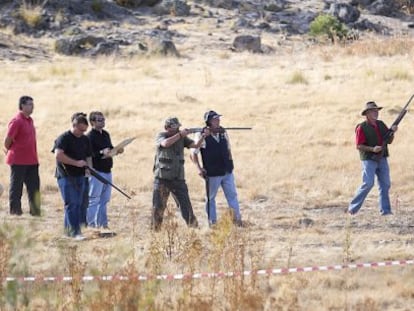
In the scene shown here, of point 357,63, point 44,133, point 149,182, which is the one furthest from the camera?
point 357,63

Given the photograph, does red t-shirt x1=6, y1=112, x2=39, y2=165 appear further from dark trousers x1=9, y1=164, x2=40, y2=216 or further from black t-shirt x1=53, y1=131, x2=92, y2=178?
black t-shirt x1=53, y1=131, x2=92, y2=178

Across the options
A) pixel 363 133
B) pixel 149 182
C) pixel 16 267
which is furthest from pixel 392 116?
pixel 16 267

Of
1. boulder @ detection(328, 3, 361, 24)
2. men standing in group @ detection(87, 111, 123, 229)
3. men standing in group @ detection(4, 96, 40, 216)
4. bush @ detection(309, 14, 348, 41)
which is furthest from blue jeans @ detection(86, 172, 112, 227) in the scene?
boulder @ detection(328, 3, 361, 24)

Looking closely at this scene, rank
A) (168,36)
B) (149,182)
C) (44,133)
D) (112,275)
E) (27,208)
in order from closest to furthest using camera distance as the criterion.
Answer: (112,275)
(27,208)
(149,182)
(44,133)
(168,36)

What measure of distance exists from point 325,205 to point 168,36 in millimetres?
23798

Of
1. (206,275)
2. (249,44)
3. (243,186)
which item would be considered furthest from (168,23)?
(206,275)

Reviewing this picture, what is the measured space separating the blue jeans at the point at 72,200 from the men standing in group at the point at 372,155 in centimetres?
367

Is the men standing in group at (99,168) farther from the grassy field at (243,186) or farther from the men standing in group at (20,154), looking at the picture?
the men standing in group at (20,154)

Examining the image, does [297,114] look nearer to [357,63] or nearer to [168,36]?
[357,63]

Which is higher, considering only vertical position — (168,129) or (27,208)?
(168,129)

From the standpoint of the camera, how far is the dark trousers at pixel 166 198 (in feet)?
37.2

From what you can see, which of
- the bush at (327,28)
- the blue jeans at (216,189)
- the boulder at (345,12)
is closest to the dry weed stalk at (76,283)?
the blue jeans at (216,189)

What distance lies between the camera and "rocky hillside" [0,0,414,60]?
34531mm

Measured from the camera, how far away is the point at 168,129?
11.4 m
